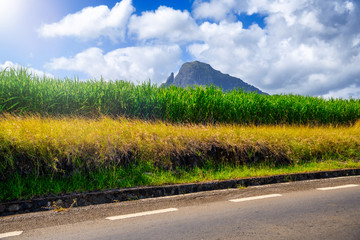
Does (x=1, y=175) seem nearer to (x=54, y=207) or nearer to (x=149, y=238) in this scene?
(x=54, y=207)

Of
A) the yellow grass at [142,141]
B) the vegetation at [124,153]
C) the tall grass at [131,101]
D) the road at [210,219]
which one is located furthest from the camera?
the tall grass at [131,101]

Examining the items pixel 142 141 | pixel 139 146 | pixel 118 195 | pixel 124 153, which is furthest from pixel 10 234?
pixel 142 141

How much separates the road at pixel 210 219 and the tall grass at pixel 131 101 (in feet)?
22.0

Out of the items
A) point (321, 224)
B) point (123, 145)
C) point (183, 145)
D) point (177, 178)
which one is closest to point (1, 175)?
point (123, 145)

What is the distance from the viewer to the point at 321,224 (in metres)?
4.37

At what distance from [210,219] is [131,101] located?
8.98 metres

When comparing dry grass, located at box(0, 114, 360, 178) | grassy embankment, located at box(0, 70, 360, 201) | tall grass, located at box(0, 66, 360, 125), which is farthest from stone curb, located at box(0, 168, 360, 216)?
tall grass, located at box(0, 66, 360, 125)

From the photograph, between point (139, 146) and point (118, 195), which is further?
point (139, 146)

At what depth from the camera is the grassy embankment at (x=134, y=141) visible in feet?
20.5

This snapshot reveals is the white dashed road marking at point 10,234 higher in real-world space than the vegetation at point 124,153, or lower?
lower

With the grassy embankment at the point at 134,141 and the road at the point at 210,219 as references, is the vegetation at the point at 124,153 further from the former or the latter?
the road at the point at 210,219

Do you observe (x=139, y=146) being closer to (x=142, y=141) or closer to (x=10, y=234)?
(x=142, y=141)

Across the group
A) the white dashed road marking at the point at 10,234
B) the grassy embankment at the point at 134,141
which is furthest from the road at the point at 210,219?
the grassy embankment at the point at 134,141

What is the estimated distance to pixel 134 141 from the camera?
7.48 m
